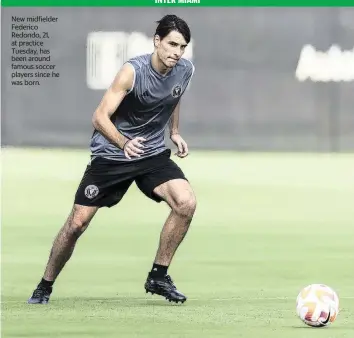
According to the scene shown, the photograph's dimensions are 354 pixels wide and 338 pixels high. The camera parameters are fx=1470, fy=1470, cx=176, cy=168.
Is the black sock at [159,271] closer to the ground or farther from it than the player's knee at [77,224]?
closer to the ground

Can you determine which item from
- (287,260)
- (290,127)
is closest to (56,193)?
(287,260)

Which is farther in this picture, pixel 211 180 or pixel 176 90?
pixel 211 180

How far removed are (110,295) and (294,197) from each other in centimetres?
964

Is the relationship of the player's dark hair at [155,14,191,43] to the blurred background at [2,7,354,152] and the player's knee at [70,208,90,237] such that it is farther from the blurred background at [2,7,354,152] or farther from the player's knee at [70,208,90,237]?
the blurred background at [2,7,354,152]

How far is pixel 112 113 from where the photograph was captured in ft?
31.5

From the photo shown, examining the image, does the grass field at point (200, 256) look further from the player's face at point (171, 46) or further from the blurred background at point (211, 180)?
the player's face at point (171, 46)

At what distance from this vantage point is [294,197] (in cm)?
1966

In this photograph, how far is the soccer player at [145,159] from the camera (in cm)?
964

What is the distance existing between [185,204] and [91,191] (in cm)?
64

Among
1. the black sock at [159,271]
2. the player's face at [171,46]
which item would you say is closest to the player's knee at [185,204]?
the black sock at [159,271]

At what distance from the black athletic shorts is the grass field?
0.71m

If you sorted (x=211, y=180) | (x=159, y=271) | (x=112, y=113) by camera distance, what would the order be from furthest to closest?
(x=211, y=180) < (x=159, y=271) < (x=112, y=113)

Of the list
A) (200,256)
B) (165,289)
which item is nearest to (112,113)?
(165,289)

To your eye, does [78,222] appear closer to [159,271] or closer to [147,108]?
[159,271]
